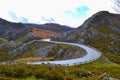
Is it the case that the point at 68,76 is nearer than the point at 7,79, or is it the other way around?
the point at 7,79

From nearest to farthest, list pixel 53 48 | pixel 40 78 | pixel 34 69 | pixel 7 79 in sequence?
pixel 7 79, pixel 40 78, pixel 34 69, pixel 53 48

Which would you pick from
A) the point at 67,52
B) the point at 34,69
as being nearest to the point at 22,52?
the point at 67,52

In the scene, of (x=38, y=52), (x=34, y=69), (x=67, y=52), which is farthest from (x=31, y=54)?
(x=34, y=69)

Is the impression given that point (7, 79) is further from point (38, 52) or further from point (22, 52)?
point (22, 52)

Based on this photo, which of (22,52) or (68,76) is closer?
(68,76)

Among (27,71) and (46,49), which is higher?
(27,71)

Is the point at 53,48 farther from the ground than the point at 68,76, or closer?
closer

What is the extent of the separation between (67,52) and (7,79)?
12804 centimetres

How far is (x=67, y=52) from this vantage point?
154750 mm

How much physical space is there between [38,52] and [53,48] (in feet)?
35.6

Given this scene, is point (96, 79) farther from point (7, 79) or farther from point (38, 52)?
point (38, 52)

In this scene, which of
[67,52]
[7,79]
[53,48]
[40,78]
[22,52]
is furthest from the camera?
[22,52]

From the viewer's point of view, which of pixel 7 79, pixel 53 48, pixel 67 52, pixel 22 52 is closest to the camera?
pixel 7 79

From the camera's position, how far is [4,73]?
2986 cm
